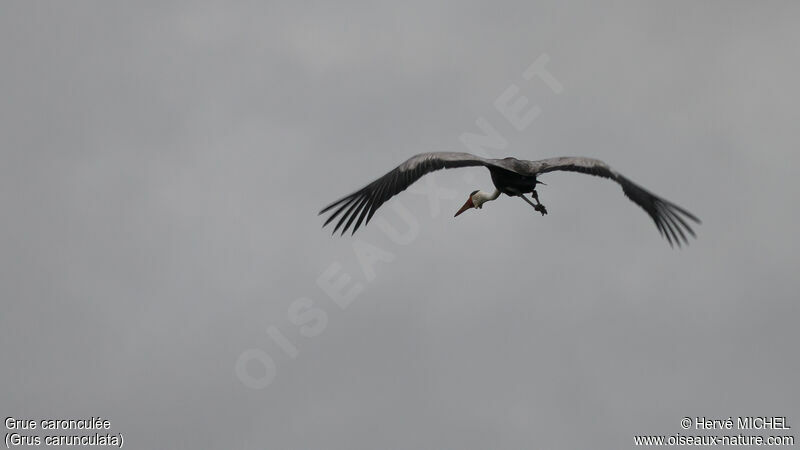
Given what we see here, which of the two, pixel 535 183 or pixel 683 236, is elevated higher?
pixel 535 183

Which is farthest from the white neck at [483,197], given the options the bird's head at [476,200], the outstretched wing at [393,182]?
the outstretched wing at [393,182]

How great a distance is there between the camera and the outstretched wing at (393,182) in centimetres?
6019

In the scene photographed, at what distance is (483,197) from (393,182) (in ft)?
26.3

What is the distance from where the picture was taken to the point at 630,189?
62.8m

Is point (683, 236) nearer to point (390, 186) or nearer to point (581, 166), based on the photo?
point (581, 166)

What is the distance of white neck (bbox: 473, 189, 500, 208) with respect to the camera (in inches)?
2645

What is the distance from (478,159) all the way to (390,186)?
11.4ft

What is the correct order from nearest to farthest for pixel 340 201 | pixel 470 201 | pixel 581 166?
pixel 340 201 < pixel 581 166 < pixel 470 201

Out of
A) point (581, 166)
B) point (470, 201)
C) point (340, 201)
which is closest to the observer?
point (340, 201)

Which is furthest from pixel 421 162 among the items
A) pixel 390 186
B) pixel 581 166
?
pixel 581 166

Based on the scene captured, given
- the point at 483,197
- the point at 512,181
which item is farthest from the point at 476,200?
the point at 512,181

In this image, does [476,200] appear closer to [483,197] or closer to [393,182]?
[483,197]

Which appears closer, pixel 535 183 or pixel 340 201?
pixel 340 201

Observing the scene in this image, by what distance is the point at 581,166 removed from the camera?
2493 inches
